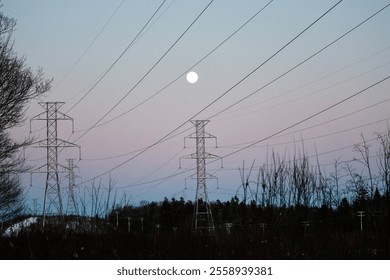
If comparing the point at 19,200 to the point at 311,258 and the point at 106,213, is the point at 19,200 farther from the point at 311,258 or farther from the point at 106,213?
the point at 311,258

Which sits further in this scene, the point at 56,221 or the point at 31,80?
the point at 31,80

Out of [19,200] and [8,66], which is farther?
[19,200]

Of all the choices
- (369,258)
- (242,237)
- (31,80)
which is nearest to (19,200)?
(31,80)

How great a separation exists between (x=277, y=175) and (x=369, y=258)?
3.26 metres

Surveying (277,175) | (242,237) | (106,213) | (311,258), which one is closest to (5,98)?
(106,213)

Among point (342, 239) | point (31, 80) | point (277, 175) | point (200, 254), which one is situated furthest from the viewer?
point (31, 80)

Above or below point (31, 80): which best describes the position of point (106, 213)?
below

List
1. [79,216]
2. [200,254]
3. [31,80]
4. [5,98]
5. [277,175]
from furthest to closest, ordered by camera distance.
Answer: [31,80] → [5,98] → [277,175] → [79,216] → [200,254]

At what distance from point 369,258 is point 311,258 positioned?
87 cm

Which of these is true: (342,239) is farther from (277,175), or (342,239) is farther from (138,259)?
(138,259)

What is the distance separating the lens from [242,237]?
8.39 meters

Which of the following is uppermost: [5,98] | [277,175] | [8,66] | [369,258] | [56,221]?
[8,66]

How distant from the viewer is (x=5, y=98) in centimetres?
1812

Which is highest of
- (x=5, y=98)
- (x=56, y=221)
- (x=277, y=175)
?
(x=5, y=98)
